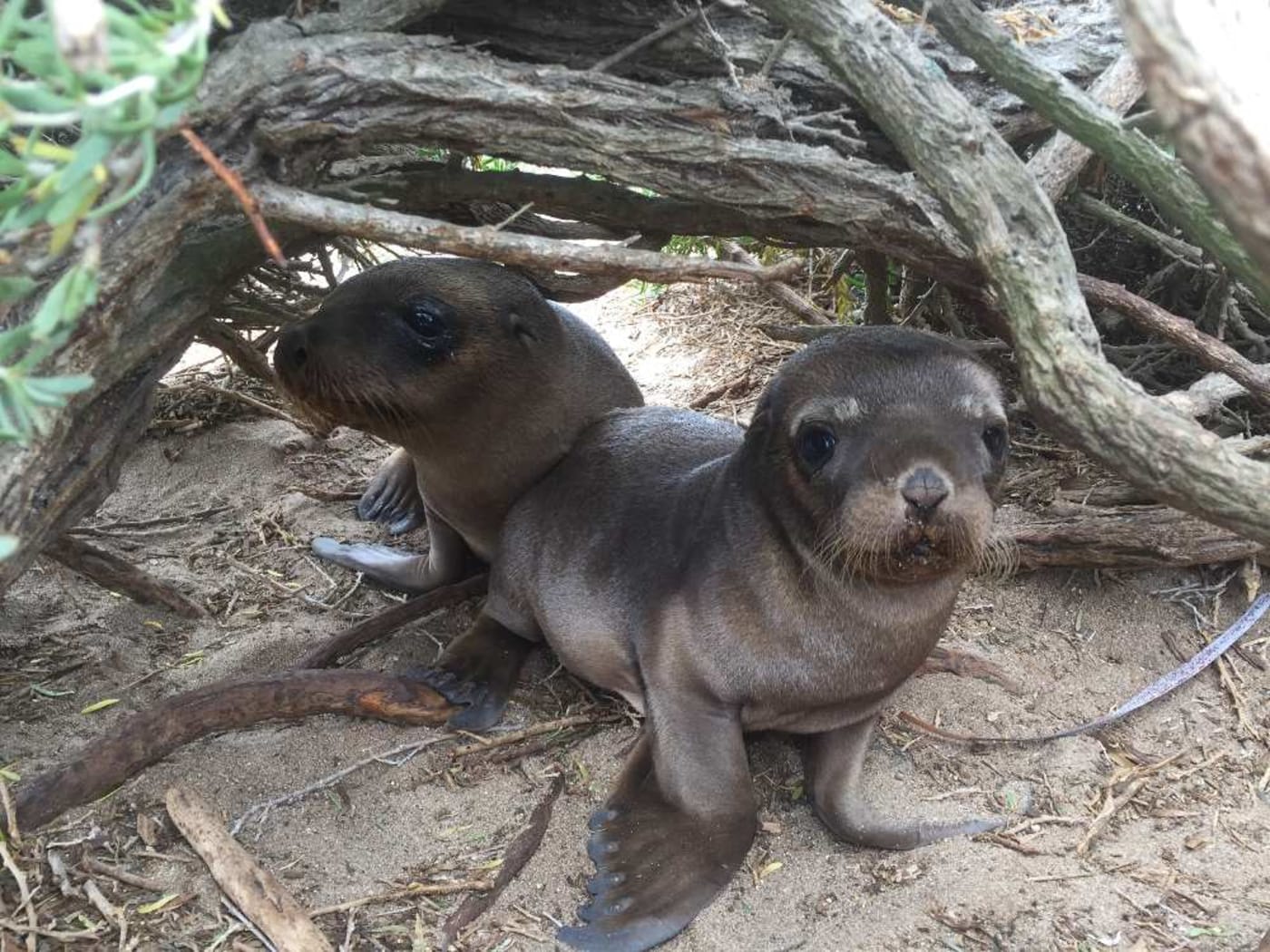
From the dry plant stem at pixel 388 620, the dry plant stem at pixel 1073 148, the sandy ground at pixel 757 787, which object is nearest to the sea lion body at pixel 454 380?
the dry plant stem at pixel 388 620

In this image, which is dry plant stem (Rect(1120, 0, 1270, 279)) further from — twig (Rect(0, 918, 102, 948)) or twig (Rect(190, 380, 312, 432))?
twig (Rect(190, 380, 312, 432))

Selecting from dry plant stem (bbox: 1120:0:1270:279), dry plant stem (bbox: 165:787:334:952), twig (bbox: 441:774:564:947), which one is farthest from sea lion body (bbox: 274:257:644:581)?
dry plant stem (bbox: 1120:0:1270:279)

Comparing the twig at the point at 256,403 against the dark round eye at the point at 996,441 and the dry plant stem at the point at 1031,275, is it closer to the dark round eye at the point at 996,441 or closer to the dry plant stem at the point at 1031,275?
the dark round eye at the point at 996,441

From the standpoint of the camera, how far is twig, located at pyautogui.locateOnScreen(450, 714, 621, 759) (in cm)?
365

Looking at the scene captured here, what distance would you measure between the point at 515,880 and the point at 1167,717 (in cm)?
206

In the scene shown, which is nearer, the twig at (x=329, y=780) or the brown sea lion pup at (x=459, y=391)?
the twig at (x=329, y=780)

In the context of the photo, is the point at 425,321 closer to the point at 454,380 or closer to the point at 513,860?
the point at 454,380

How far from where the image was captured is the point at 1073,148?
152 inches

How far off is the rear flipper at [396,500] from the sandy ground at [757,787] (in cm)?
59

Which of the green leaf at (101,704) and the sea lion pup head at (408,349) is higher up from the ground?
the sea lion pup head at (408,349)

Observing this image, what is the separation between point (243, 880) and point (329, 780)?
0.51 m

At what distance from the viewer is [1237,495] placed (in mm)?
2648

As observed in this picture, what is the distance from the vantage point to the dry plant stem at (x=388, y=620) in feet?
13.1

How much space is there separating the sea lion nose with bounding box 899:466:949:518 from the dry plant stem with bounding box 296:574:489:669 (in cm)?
207
